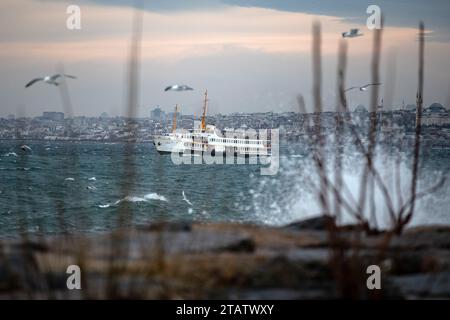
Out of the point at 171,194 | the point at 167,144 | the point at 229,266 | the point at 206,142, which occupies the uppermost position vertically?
the point at 229,266

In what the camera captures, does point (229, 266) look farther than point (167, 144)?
No

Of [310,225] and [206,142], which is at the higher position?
[310,225]

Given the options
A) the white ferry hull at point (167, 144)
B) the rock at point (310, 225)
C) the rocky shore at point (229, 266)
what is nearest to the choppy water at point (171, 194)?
the white ferry hull at point (167, 144)

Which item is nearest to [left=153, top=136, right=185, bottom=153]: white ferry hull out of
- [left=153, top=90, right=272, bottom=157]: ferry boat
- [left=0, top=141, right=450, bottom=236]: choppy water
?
[left=153, top=90, right=272, bottom=157]: ferry boat

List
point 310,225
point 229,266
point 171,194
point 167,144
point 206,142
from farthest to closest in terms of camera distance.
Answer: point 206,142 < point 167,144 < point 171,194 < point 310,225 < point 229,266

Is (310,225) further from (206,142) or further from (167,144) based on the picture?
(206,142)

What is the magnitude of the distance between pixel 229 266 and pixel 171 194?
2648cm

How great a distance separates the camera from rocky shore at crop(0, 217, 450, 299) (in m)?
3.26

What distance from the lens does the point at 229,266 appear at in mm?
3934

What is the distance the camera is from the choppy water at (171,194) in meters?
11.0

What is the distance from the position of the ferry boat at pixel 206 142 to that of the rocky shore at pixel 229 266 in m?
46.5

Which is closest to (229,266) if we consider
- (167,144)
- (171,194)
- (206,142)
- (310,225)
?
(310,225)

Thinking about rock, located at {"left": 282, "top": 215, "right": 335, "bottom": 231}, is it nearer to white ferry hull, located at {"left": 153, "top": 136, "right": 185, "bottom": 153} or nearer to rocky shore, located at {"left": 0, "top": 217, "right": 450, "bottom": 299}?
rocky shore, located at {"left": 0, "top": 217, "right": 450, "bottom": 299}
